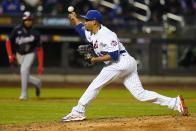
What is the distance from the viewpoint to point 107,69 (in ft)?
30.0

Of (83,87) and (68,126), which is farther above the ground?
(68,126)

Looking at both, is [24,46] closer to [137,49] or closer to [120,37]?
[120,37]

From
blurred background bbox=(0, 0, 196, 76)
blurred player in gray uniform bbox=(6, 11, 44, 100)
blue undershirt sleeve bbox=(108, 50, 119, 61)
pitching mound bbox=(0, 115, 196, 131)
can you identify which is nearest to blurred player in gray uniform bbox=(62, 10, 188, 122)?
blue undershirt sleeve bbox=(108, 50, 119, 61)

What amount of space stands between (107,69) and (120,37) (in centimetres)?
1319

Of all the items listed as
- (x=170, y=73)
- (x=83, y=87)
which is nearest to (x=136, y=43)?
(x=170, y=73)

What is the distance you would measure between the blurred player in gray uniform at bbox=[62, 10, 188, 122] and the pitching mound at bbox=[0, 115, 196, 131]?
32cm

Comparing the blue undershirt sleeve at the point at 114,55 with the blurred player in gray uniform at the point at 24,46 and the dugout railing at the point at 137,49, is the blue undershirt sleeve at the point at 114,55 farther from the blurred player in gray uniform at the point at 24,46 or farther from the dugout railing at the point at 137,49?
the dugout railing at the point at 137,49

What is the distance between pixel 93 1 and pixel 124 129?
15.1m

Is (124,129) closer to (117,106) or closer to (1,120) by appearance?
(1,120)

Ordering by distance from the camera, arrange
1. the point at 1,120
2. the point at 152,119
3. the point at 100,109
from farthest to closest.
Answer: the point at 100,109 < the point at 1,120 < the point at 152,119

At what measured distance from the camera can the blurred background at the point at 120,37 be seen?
72.2ft

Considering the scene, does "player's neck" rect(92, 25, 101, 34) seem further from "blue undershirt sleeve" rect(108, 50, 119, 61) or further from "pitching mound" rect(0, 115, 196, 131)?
"pitching mound" rect(0, 115, 196, 131)

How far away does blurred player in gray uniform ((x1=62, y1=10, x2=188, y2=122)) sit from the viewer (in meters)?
9.02

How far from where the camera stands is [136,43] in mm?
22203
